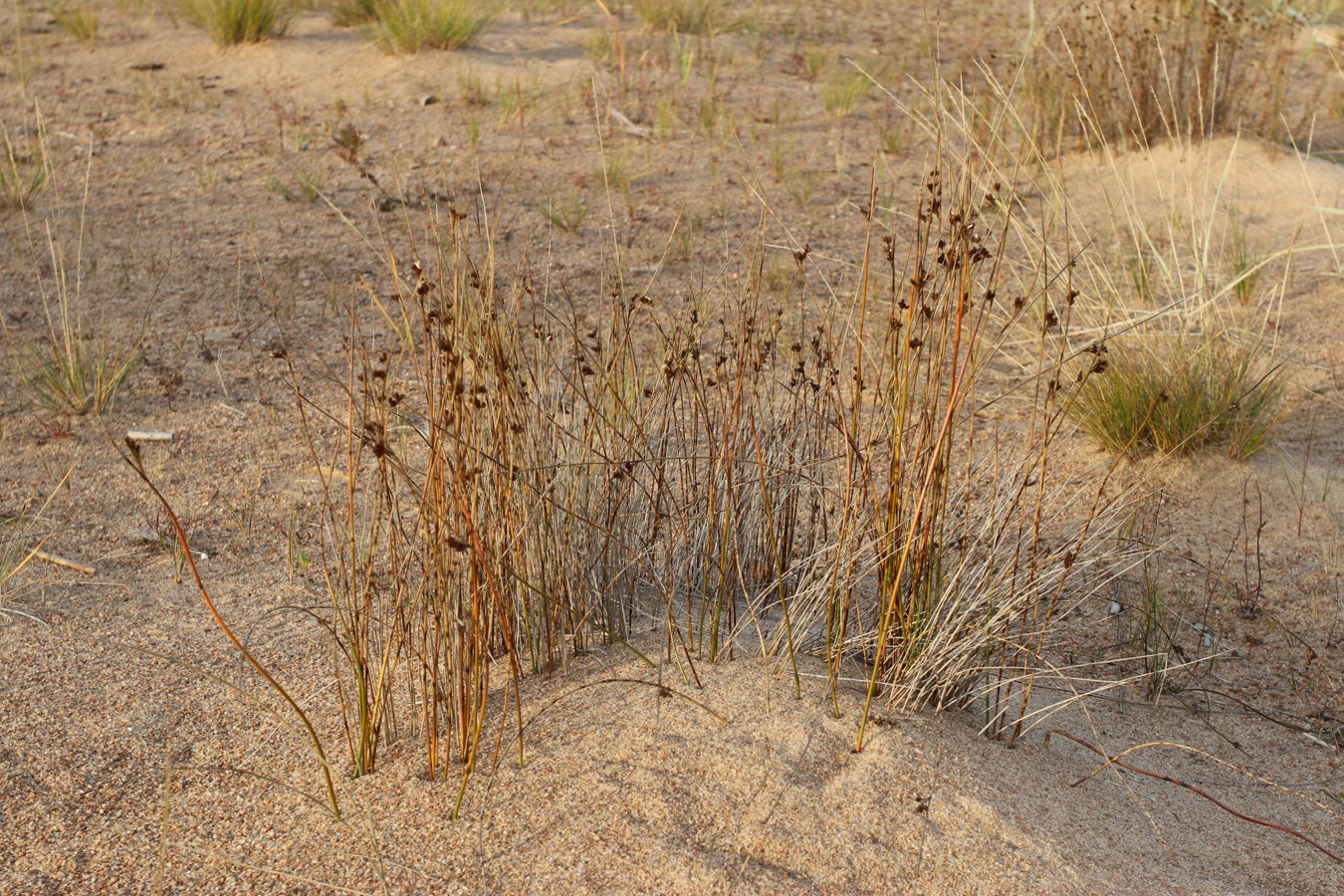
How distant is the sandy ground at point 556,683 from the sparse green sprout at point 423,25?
163cm

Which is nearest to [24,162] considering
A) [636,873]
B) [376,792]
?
[376,792]

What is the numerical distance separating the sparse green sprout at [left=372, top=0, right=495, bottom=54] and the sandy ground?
1.63 meters

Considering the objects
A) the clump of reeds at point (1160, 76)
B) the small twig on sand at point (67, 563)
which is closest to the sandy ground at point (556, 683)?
the small twig on sand at point (67, 563)

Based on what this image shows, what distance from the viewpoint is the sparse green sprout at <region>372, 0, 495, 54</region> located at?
7.19m

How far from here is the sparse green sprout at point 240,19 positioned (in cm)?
734

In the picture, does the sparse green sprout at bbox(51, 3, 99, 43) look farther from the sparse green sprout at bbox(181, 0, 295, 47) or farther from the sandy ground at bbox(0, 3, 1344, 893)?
the sandy ground at bbox(0, 3, 1344, 893)

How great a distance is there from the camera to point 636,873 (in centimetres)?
176

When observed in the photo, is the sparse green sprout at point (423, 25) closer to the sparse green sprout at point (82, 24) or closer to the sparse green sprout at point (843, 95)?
the sparse green sprout at point (82, 24)

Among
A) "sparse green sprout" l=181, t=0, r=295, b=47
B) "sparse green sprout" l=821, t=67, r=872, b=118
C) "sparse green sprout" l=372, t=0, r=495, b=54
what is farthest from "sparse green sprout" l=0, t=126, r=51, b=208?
"sparse green sprout" l=821, t=67, r=872, b=118

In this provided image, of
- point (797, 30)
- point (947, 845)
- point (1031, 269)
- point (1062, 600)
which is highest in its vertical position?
point (797, 30)

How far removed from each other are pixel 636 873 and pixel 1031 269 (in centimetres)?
315

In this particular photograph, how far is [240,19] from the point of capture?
24.3 feet

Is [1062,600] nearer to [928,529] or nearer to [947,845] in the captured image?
[928,529]

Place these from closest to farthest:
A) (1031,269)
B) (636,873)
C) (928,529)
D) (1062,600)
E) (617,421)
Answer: (636,873)
(928,529)
(617,421)
(1062,600)
(1031,269)
